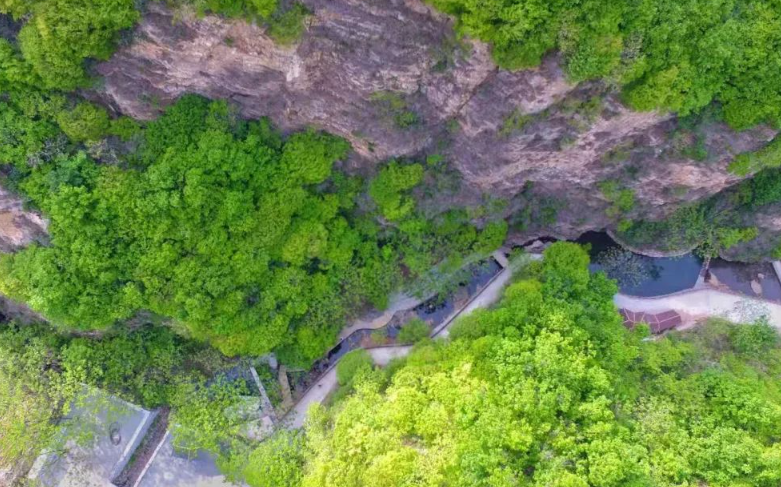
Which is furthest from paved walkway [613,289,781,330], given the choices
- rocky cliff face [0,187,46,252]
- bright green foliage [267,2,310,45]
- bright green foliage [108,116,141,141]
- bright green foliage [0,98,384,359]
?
rocky cliff face [0,187,46,252]

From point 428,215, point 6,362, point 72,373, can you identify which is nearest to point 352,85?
point 428,215

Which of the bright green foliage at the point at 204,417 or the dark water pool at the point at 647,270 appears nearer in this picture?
the bright green foliage at the point at 204,417

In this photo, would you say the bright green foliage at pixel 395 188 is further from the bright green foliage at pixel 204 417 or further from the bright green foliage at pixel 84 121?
the bright green foliage at pixel 84 121

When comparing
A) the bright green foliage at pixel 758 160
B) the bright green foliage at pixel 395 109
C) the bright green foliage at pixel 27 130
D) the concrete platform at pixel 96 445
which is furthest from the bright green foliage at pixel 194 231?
the bright green foliage at pixel 758 160

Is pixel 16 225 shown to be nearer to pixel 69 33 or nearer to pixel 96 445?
pixel 69 33

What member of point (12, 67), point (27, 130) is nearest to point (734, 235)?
point (27, 130)

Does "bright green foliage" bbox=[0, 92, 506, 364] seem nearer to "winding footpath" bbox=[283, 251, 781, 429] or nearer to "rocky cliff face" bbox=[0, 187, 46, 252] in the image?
"rocky cliff face" bbox=[0, 187, 46, 252]
